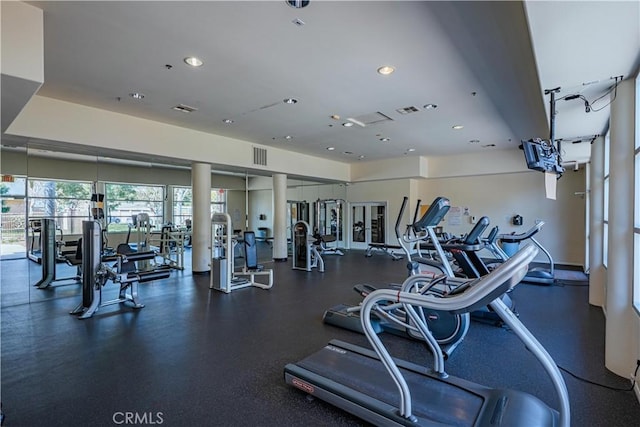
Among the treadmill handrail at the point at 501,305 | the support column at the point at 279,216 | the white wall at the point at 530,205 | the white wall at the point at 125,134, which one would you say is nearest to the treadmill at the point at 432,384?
the treadmill handrail at the point at 501,305

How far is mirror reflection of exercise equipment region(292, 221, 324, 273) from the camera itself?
7727mm

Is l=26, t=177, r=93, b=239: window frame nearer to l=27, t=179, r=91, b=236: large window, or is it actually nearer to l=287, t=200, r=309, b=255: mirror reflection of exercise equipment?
l=27, t=179, r=91, b=236: large window

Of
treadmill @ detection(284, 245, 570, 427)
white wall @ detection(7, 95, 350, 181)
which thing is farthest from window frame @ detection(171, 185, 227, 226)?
treadmill @ detection(284, 245, 570, 427)

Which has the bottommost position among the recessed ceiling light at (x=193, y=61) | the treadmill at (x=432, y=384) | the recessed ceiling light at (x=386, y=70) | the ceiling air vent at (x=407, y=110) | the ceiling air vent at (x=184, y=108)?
the treadmill at (x=432, y=384)

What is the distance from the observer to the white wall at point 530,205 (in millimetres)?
8289

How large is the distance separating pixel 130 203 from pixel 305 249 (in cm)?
404

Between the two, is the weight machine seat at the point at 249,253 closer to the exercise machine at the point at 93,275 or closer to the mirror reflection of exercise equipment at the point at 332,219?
the exercise machine at the point at 93,275

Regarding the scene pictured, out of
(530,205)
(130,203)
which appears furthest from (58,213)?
(530,205)

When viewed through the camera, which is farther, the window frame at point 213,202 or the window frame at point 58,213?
the window frame at point 213,202

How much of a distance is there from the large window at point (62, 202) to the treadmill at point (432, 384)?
553cm

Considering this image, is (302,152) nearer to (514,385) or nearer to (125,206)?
(125,206)

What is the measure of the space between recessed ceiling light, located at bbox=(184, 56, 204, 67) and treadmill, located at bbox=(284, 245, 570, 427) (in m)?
3.30

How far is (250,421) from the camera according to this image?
2.13 meters

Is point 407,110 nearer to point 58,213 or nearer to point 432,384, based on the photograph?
point 432,384
